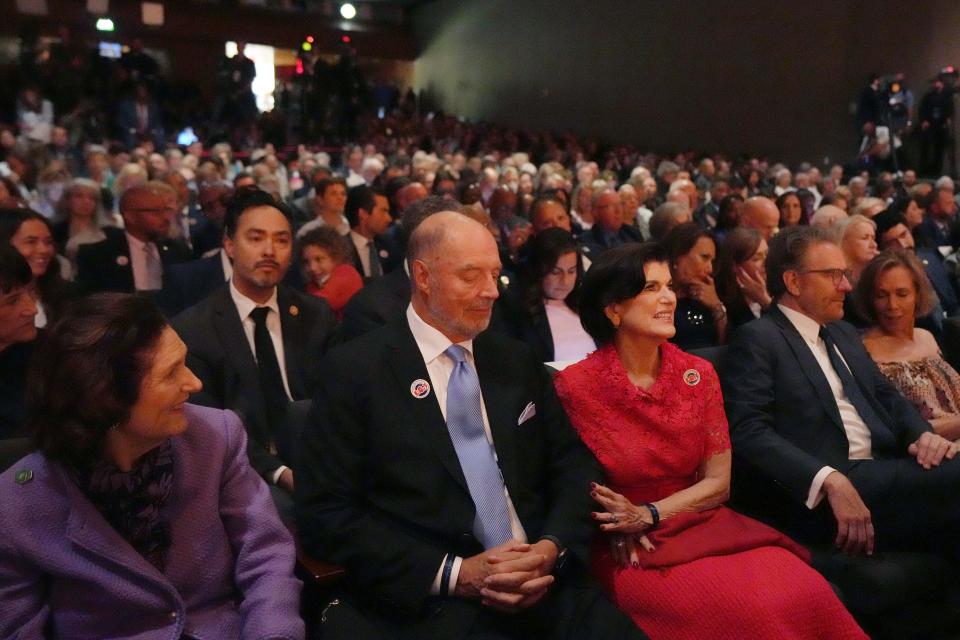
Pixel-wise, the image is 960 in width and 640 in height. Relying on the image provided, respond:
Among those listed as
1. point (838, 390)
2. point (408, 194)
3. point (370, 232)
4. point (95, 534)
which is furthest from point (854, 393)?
point (408, 194)

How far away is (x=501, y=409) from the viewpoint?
1965 millimetres

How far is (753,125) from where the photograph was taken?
45.5 ft

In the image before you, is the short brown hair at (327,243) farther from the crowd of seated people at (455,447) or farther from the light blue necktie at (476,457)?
the light blue necktie at (476,457)

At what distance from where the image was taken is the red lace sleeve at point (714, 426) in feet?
7.18

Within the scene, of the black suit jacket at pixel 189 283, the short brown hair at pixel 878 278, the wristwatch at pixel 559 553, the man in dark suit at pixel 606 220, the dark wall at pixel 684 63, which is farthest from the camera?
the dark wall at pixel 684 63

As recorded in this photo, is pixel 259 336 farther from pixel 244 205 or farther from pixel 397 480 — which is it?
pixel 397 480

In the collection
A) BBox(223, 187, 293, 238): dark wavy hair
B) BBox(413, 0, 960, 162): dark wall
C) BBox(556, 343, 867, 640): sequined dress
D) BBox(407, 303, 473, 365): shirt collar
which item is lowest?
BBox(556, 343, 867, 640): sequined dress

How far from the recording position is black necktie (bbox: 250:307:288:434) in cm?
257

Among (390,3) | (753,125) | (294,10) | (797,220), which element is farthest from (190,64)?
(797,220)

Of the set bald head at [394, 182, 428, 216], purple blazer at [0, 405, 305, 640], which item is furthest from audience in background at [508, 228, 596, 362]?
bald head at [394, 182, 428, 216]

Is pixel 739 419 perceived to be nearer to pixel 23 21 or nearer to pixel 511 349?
pixel 511 349

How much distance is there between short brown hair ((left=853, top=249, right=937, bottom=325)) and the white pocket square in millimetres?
1686

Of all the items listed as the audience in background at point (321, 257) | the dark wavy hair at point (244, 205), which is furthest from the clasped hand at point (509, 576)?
the audience in background at point (321, 257)

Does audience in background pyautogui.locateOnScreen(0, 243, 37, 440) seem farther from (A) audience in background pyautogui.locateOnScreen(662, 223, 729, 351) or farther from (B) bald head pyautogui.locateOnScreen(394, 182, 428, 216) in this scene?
(B) bald head pyautogui.locateOnScreen(394, 182, 428, 216)
